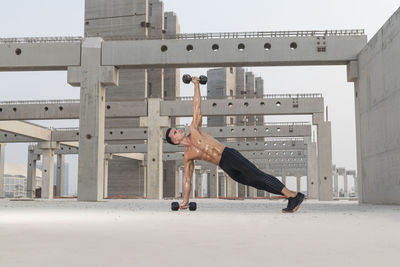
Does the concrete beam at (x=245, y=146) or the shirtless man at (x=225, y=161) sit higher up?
the concrete beam at (x=245, y=146)

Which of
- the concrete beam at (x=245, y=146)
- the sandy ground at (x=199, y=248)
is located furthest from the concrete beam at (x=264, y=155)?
the sandy ground at (x=199, y=248)

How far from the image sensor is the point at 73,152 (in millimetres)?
46031

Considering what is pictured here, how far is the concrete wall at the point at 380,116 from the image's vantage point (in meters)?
15.0

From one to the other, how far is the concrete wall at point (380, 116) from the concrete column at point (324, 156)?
9.85 metres

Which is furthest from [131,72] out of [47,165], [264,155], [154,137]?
[264,155]

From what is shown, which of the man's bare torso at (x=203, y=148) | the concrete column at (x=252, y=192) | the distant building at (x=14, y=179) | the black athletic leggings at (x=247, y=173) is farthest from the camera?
the distant building at (x=14, y=179)

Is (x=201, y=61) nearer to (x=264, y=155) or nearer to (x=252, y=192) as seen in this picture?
(x=264, y=155)

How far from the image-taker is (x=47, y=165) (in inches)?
1543

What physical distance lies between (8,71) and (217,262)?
21332mm

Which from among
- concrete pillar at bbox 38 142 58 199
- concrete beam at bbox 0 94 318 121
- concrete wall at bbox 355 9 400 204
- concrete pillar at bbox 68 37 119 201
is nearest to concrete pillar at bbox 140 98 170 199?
concrete beam at bbox 0 94 318 121

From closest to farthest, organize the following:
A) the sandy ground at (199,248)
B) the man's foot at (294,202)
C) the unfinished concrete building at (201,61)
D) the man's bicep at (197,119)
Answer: the sandy ground at (199,248) → the man's foot at (294,202) → the man's bicep at (197,119) → the unfinished concrete building at (201,61)

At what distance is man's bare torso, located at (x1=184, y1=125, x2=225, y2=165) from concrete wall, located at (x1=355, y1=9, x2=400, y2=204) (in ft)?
26.1

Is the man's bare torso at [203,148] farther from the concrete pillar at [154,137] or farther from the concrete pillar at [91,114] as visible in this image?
the concrete pillar at [154,137]

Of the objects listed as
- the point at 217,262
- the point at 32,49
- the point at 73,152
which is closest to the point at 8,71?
the point at 32,49
